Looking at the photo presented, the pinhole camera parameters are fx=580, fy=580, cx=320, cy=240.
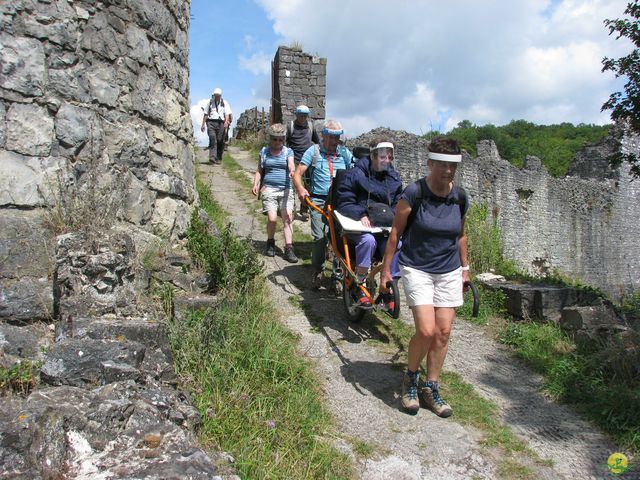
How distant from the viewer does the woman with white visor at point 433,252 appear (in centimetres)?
361

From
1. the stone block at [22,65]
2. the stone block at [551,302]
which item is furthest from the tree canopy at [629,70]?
the stone block at [22,65]

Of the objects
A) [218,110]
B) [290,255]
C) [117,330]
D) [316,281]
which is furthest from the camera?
[218,110]

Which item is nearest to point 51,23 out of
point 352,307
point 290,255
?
point 352,307

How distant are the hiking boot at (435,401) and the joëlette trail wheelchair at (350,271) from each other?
68cm

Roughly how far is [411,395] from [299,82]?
40.5 feet

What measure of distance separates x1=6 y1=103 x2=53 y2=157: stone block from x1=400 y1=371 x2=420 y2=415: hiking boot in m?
2.87

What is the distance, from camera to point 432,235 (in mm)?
3680

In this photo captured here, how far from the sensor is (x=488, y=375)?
4.62 m

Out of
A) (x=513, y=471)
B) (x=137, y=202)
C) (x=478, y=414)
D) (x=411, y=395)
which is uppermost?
(x=137, y=202)

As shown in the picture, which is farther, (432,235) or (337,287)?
(337,287)

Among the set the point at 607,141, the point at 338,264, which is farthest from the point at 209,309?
the point at 607,141

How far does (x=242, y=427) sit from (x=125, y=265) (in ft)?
4.14

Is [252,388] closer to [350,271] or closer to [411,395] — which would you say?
[411,395]

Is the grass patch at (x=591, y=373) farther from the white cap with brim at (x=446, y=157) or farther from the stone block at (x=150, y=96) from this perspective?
the stone block at (x=150, y=96)
